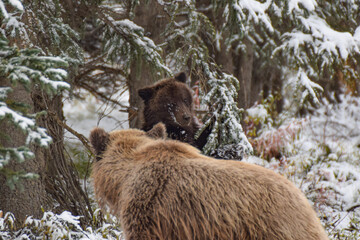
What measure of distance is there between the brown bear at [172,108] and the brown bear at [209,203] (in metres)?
2.62

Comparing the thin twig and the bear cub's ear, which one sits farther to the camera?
the thin twig

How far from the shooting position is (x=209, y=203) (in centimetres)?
304

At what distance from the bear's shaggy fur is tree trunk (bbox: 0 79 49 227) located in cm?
194

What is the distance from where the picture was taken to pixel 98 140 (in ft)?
12.5

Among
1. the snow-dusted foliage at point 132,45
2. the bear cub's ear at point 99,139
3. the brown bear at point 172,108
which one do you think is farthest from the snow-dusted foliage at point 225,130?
the bear cub's ear at point 99,139

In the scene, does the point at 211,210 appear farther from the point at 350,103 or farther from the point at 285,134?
the point at 350,103

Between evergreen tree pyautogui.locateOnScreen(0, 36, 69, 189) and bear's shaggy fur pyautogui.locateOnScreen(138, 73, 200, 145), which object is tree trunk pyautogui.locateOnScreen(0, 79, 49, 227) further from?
bear's shaggy fur pyautogui.locateOnScreen(138, 73, 200, 145)

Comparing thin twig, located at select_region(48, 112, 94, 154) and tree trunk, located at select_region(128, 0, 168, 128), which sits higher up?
tree trunk, located at select_region(128, 0, 168, 128)

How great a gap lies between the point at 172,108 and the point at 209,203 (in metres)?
3.22

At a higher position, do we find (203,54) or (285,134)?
(203,54)

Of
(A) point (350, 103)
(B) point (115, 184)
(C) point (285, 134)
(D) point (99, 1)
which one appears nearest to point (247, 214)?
(B) point (115, 184)

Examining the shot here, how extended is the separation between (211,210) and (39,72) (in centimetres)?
164

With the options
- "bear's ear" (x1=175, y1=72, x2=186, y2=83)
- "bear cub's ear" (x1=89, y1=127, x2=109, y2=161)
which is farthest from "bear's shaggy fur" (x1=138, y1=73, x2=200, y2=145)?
"bear cub's ear" (x1=89, y1=127, x2=109, y2=161)

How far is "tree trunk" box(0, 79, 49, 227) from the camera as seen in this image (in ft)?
14.9
